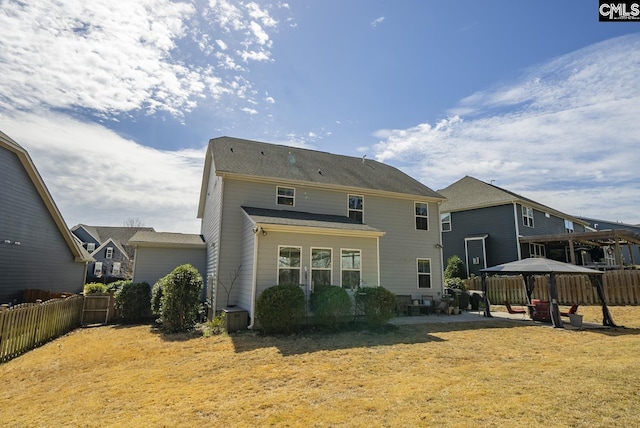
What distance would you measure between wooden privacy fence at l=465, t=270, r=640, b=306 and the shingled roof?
698 centimetres

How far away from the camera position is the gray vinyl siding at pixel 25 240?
14.0 m

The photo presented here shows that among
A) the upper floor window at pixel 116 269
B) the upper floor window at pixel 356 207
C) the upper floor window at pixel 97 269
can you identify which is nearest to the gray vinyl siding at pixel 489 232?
the upper floor window at pixel 356 207

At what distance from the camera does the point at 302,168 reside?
16.2 metres

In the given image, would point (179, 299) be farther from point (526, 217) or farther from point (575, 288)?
point (526, 217)

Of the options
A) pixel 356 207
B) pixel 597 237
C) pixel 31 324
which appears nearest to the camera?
pixel 31 324

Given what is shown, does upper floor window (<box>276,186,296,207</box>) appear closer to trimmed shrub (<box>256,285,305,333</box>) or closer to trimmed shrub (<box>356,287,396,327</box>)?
trimmed shrub (<box>256,285,305,333</box>)

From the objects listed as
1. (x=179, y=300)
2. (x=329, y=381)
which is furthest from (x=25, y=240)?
(x=329, y=381)

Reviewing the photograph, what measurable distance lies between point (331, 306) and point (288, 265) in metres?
2.07

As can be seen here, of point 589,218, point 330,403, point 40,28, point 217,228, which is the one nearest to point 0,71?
point 40,28

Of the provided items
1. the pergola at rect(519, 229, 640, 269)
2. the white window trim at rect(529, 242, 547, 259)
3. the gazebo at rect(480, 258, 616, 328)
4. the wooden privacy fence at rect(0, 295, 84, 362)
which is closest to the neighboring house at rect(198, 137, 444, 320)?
the gazebo at rect(480, 258, 616, 328)

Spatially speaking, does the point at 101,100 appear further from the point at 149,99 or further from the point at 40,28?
the point at 40,28

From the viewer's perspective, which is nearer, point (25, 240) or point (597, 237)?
point (25, 240)

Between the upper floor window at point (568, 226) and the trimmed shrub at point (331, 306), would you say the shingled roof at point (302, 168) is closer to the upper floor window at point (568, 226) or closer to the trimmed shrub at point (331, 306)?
the trimmed shrub at point (331, 306)

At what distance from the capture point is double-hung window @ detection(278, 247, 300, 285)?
11183 millimetres
